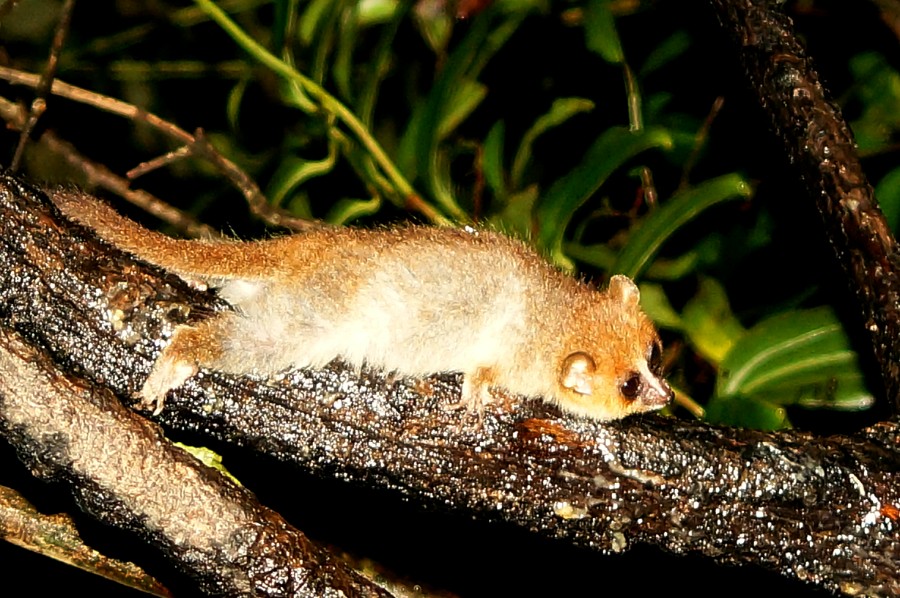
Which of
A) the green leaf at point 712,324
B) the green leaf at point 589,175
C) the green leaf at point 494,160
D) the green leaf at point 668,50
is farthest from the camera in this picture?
the green leaf at point 494,160

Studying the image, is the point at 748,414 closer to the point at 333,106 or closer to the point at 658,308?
the point at 658,308

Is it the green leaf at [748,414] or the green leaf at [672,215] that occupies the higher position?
the green leaf at [672,215]

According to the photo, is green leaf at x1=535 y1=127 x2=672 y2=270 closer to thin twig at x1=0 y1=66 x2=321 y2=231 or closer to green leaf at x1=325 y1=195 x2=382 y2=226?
green leaf at x1=325 y1=195 x2=382 y2=226

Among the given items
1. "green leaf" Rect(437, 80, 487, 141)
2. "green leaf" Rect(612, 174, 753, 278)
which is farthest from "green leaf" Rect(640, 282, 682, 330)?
"green leaf" Rect(437, 80, 487, 141)

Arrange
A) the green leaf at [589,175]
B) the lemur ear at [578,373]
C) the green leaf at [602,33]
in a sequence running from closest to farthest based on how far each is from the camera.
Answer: the lemur ear at [578,373], the green leaf at [589,175], the green leaf at [602,33]

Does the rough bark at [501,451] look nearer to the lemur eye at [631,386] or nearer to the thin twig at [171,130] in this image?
the lemur eye at [631,386]

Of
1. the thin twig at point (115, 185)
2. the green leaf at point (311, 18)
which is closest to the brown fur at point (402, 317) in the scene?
the thin twig at point (115, 185)
